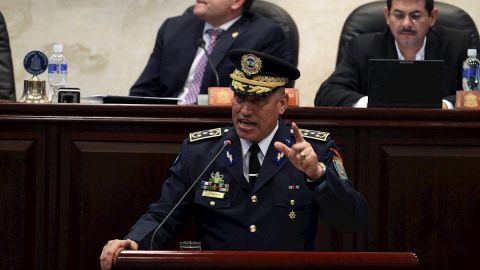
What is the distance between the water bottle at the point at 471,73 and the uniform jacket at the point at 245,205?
1.44m

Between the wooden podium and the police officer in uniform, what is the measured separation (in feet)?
2.60

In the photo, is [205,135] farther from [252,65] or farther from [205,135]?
[252,65]

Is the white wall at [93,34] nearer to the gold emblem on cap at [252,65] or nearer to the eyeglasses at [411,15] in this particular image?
the eyeglasses at [411,15]

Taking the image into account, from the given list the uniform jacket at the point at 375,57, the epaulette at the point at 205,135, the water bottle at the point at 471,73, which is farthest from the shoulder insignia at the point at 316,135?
the water bottle at the point at 471,73

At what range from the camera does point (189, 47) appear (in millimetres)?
4922

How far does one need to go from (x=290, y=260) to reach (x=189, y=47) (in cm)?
276

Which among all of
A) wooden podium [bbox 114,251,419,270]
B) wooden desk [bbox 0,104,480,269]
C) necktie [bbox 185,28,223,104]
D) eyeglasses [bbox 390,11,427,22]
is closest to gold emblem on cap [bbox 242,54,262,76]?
wooden desk [bbox 0,104,480,269]

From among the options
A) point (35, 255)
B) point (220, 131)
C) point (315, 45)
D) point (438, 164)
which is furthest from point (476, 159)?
point (315, 45)

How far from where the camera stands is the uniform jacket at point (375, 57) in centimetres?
459

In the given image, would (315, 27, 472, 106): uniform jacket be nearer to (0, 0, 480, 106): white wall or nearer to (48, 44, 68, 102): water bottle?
(48, 44, 68, 102): water bottle

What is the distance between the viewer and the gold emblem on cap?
125 inches

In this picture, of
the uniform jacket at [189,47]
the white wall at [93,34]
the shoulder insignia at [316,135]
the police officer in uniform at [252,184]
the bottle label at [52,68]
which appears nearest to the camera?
the police officer in uniform at [252,184]

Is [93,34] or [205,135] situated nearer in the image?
[205,135]

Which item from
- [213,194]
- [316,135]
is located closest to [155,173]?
[213,194]
